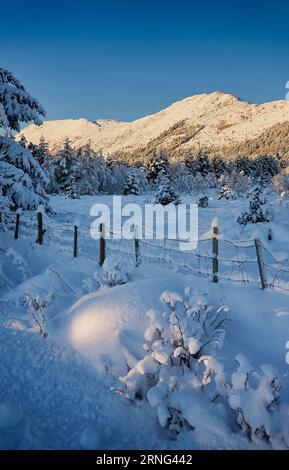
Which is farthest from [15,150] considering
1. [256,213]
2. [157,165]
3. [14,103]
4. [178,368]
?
[157,165]

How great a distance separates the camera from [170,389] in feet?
12.5

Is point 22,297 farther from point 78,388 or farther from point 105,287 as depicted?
point 78,388

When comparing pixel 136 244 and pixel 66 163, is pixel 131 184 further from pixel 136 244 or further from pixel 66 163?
pixel 136 244

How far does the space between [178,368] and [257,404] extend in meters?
1.32

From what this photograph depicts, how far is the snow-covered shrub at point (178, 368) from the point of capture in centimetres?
364

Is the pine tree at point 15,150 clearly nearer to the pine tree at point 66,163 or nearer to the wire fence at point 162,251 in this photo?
the wire fence at point 162,251

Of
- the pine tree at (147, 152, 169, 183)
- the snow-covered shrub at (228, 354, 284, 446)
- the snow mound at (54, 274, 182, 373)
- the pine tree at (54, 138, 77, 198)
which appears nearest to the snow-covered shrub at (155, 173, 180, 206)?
the pine tree at (54, 138, 77, 198)

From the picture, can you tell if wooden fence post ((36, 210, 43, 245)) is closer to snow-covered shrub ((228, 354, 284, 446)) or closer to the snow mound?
the snow mound

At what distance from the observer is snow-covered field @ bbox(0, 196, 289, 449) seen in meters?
3.50

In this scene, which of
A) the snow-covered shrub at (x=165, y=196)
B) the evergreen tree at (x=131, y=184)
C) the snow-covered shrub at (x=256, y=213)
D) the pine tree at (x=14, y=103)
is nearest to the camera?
the pine tree at (x=14, y=103)

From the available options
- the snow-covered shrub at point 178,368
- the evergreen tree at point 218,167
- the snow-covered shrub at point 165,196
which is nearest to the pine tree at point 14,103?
the snow-covered shrub at point 178,368

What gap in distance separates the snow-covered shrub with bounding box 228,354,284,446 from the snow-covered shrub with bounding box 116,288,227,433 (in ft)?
0.83

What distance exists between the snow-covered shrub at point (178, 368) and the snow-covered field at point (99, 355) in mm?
174
